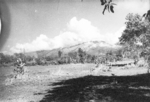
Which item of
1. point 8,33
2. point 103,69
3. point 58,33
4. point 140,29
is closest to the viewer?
point 8,33

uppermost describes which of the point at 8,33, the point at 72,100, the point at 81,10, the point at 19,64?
the point at 81,10

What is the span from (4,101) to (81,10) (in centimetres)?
596

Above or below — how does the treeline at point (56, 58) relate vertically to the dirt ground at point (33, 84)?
above

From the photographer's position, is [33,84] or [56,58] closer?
[33,84]

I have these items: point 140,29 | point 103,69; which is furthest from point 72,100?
point 103,69

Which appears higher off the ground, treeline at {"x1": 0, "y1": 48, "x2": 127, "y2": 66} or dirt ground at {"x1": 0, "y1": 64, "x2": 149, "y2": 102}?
treeline at {"x1": 0, "y1": 48, "x2": 127, "y2": 66}

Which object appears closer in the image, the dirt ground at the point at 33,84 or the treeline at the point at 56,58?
the dirt ground at the point at 33,84

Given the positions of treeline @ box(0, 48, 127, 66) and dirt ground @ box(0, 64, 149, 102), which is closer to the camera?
dirt ground @ box(0, 64, 149, 102)

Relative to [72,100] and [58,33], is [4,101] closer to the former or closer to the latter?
[72,100]

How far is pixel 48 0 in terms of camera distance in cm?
671

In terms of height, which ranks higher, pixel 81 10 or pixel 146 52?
pixel 81 10

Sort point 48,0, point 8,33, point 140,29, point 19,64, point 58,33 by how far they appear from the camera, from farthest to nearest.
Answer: point 19,64, point 140,29, point 58,33, point 8,33, point 48,0

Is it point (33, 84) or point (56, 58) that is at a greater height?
point (56, 58)

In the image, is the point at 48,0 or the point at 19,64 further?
the point at 19,64
